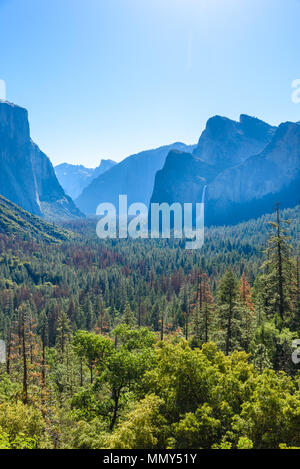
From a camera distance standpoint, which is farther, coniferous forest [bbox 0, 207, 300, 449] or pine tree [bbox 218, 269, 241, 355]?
pine tree [bbox 218, 269, 241, 355]

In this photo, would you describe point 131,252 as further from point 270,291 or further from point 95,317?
point 270,291

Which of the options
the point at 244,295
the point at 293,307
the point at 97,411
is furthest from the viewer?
the point at 244,295

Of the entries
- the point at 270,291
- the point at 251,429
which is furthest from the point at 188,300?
the point at 251,429

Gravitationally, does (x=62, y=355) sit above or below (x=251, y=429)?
below

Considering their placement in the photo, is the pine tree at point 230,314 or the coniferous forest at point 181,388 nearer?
the coniferous forest at point 181,388

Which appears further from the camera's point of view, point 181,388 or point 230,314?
point 230,314

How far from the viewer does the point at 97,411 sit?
63.7 feet

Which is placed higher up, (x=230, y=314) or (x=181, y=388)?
(x=230, y=314)

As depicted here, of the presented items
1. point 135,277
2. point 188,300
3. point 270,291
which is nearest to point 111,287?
point 135,277
